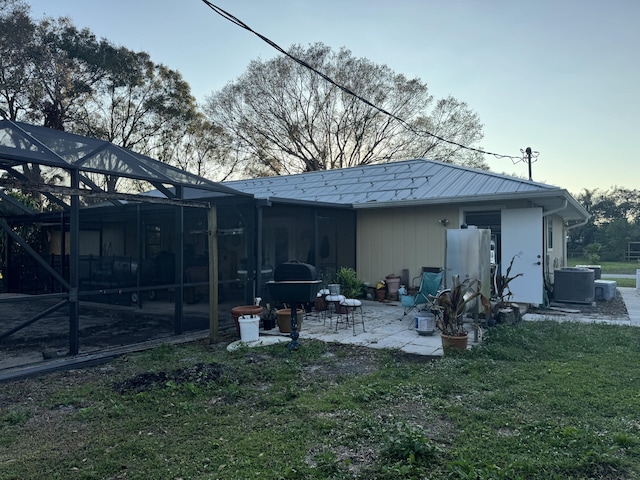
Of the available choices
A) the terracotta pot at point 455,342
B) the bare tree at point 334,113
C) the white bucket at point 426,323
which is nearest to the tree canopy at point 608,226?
the bare tree at point 334,113

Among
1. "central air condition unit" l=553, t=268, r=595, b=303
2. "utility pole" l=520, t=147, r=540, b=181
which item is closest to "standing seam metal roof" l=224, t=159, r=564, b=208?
"central air condition unit" l=553, t=268, r=595, b=303

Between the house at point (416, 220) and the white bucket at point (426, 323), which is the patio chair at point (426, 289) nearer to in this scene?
the white bucket at point (426, 323)

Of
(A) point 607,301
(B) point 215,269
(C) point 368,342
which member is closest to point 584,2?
(A) point 607,301

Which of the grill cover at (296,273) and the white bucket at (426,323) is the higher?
the grill cover at (296,273)

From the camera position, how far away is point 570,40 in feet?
26.4

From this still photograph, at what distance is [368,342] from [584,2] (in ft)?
22.8

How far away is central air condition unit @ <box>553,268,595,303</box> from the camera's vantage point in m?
8.45

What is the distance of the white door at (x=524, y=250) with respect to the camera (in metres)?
7.78

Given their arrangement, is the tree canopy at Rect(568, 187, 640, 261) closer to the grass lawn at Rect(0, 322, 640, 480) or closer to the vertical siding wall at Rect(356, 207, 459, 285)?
the vertical siding wall at Rect(356, 207, 459, 285)

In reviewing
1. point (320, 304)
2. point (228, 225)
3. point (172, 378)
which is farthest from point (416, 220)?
point (172, 378)

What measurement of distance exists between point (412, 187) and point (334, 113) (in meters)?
11.5

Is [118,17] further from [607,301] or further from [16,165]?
[607,301]

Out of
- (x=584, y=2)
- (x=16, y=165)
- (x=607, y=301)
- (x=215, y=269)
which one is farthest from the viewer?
(x=607, y=301)

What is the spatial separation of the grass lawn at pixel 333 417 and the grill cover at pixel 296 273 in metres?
0.88
